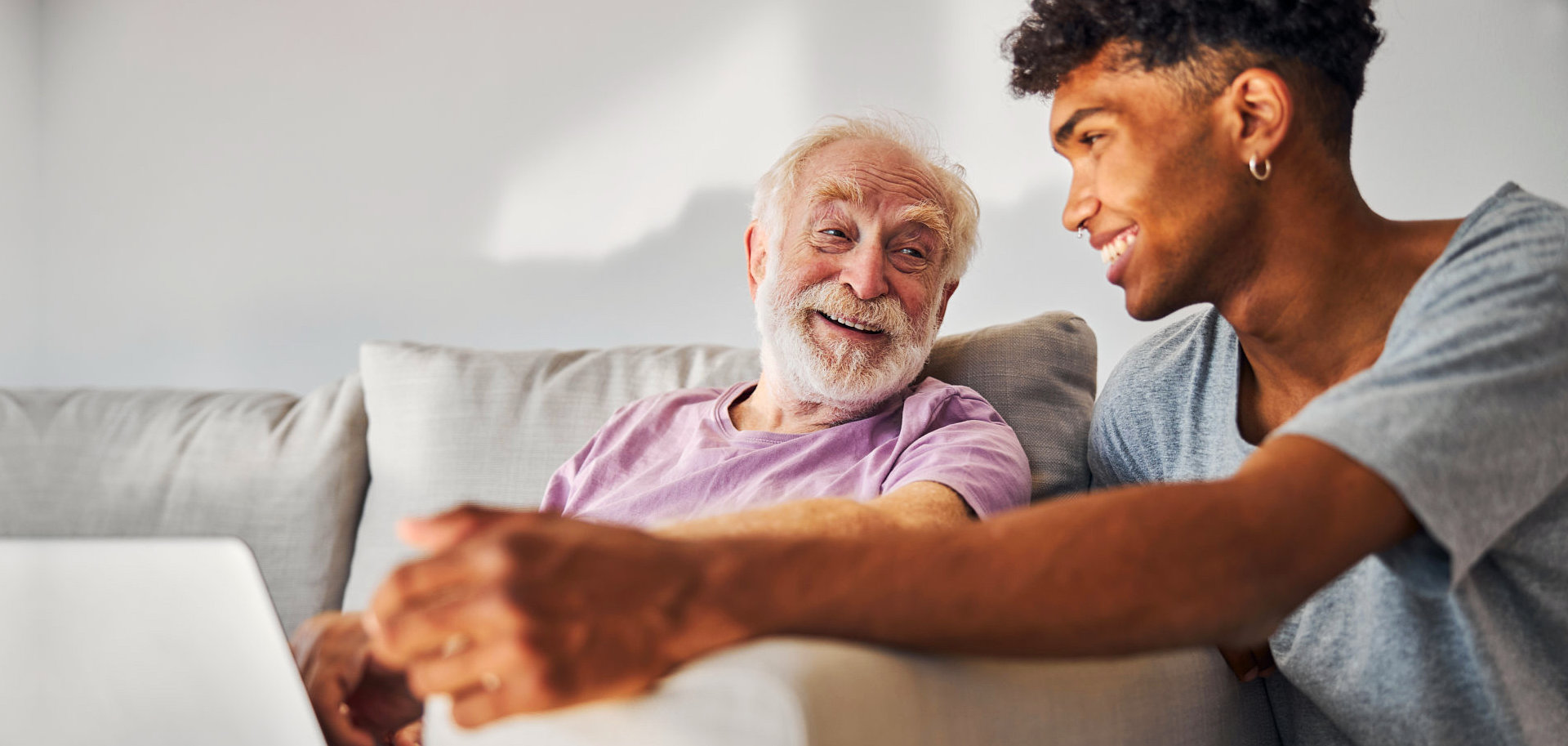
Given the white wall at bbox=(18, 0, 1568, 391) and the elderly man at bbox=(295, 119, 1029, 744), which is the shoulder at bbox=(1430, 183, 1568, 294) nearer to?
the elderly man at bbox=(295, 119, 1029, 744)

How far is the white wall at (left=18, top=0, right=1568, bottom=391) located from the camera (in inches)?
81.6

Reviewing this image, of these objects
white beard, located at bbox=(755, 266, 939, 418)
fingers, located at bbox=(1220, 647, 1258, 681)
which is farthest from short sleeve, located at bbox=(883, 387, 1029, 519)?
fingers, located at bbox=(1220, 647, 1258, 681)

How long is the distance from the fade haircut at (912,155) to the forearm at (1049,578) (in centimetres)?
103

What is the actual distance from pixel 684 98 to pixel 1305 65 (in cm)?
153

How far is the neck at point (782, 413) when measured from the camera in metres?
1.55

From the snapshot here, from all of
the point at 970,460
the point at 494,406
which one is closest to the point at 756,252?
the point at 494,406

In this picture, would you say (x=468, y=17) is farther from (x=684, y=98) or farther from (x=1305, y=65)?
(x=1305, y=65)

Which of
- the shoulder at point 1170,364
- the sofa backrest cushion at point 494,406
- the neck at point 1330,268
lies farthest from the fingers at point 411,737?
the neck at point 1330,268

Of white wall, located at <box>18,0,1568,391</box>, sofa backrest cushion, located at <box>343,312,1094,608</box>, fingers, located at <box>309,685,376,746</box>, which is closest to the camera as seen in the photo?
fingers, located at <box>309,685,376,746</box>

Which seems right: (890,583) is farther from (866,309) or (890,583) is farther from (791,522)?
(866,309)

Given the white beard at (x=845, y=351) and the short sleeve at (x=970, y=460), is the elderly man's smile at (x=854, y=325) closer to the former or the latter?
the white beard at (x=845, y=351)

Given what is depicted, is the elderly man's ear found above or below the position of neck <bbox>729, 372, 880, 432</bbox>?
above

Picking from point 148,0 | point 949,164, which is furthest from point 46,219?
point 949,164

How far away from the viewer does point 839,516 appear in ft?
3.13
